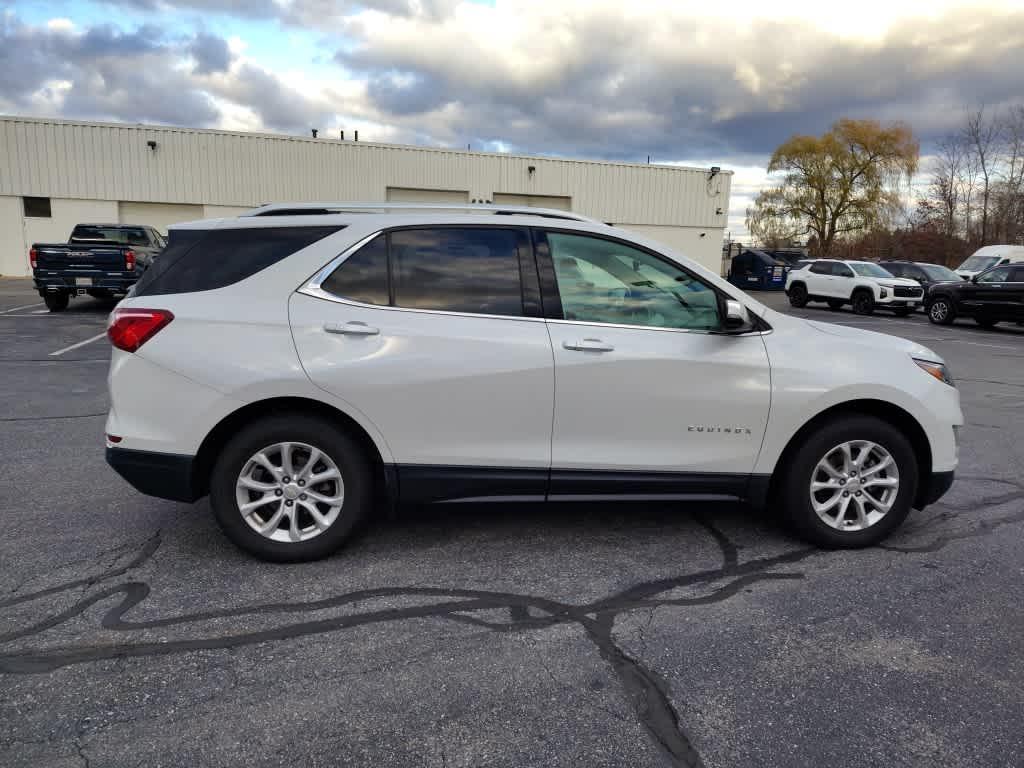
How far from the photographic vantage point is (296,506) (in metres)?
3.56

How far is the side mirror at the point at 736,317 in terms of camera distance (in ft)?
12.0

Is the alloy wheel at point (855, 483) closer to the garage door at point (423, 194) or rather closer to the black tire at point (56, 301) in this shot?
the black tire at point (56, 301)

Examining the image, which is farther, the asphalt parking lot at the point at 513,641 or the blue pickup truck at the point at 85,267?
the blue pickup truck at the point at 85,267

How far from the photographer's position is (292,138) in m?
28.1

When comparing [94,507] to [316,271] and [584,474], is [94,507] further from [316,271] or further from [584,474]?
[584,474]

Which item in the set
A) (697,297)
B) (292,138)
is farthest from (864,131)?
(697,297)

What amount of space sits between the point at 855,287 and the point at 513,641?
22.3 m

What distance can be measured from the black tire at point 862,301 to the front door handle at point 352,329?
21731 millimetres

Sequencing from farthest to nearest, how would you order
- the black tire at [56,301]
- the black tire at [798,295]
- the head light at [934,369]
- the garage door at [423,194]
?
the garage door at [423,194]
the black tire at [798,295]
the black tire at [56,301]
the head light at [934,369]

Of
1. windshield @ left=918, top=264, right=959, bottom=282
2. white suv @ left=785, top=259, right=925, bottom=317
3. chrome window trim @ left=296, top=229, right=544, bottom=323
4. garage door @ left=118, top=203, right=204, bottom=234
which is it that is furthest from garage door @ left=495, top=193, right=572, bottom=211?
chrome window trim @ left=296, top=229, right=544, bottom=323

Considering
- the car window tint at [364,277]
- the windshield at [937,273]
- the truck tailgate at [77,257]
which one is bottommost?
the car window tint at [364,277]

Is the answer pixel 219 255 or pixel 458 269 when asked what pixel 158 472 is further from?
pixel 458 269

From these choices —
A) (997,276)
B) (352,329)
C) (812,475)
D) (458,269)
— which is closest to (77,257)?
(352,329)

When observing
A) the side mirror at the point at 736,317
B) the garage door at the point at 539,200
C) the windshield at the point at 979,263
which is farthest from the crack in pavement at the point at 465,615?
the garage door at the point at 539,200
